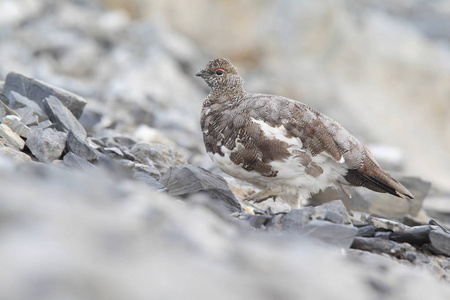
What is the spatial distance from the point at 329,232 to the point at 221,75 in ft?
8.17

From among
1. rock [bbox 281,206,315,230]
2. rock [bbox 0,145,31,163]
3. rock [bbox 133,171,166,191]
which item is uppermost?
rock [bbox 281,206,315,230]

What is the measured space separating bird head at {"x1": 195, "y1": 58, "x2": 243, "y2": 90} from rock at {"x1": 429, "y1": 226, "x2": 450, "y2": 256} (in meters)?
2.20

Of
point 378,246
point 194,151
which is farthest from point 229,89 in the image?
point 194,151

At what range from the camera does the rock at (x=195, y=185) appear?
4086 millimetres

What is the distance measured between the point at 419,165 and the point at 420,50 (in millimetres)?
4029

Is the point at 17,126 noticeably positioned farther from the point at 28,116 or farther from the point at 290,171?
the point at 290,171

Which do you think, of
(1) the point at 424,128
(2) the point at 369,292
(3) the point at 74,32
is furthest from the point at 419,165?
(2) the point at 369,292

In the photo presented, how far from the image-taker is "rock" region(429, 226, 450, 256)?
3688 millimetres

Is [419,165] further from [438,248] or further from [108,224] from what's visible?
[108,224]

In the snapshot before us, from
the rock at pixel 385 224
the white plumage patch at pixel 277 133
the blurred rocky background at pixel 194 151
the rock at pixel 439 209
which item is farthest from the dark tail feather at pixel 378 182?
the rock at pixel 439 209

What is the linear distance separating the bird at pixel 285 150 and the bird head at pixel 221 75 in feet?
1.30

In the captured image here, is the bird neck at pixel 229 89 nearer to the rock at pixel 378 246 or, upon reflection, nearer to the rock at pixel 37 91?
the rock at pixel 37 91

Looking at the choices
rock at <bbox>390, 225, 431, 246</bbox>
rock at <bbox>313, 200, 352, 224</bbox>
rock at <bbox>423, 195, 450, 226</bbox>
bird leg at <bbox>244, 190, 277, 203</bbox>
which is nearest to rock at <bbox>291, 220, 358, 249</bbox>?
rock at <bbox>313, 200, 352, 224</bbox>

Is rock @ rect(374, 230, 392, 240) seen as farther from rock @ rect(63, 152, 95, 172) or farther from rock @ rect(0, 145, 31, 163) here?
rock @ rect(0, 145, 31, 163)
